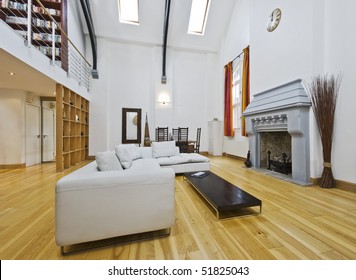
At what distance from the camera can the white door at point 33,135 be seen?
4.86 metres

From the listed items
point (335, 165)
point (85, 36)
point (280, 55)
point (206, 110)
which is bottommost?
point (335, 165)

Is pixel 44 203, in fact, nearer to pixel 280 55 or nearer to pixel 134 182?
pixel 134 182

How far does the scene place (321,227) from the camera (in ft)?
5.57

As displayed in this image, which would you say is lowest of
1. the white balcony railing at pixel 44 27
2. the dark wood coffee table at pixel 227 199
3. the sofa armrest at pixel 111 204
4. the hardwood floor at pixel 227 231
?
the hardwood floor at pixel 227 231

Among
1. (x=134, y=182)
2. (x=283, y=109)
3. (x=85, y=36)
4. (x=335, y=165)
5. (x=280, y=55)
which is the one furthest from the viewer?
(x=85, y=36)

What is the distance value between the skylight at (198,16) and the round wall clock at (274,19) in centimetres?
335

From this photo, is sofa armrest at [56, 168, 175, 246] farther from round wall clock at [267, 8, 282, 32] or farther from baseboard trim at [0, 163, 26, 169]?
baseboard trim at [0, 163, 26, 169]

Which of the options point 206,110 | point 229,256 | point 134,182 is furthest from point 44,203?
point 206,110

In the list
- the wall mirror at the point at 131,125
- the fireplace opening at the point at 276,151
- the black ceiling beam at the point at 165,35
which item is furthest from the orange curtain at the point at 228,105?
the wall mirror at the point at 131,125

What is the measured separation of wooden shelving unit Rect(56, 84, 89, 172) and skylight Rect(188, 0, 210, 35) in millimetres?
5008

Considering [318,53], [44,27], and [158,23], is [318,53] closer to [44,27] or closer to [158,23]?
[158,23]

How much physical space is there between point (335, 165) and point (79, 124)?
6293 millimetres

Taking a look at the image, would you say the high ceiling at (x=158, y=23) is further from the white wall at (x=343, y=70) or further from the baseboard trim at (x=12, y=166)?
the baseboard trim at (x=12, y=166)

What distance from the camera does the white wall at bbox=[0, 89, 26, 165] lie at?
14.8ft
